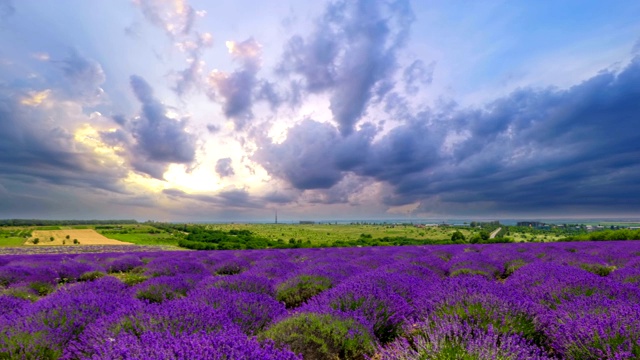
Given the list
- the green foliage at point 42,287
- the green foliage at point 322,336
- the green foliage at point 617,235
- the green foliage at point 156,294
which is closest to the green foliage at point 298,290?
the green foliage at point 156,294

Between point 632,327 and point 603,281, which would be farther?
point 603,281

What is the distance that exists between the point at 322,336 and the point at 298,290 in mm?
3385

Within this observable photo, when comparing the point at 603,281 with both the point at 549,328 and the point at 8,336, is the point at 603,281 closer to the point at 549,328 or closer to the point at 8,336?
the point at 549,328

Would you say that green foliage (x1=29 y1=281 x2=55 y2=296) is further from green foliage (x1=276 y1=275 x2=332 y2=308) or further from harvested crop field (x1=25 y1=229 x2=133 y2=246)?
harvested crop field (x1=25 y1=229 x2=133 y2=246)

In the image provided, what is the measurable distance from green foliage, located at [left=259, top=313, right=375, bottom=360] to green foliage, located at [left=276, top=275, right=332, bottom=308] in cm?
299

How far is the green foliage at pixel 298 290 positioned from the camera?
693 centimetres

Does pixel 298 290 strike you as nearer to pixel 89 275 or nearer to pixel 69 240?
pixel 89 275

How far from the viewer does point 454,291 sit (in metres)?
4.62

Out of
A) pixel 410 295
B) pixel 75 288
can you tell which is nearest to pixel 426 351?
pixel 410 295

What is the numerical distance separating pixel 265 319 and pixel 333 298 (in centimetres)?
108

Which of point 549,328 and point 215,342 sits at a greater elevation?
point 215,342

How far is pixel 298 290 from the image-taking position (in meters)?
7.03

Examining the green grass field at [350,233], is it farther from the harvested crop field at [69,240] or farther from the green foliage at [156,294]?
the green foliage at [156,294]

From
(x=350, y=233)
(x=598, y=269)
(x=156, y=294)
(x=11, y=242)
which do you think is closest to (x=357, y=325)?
(x=156, y=294)
